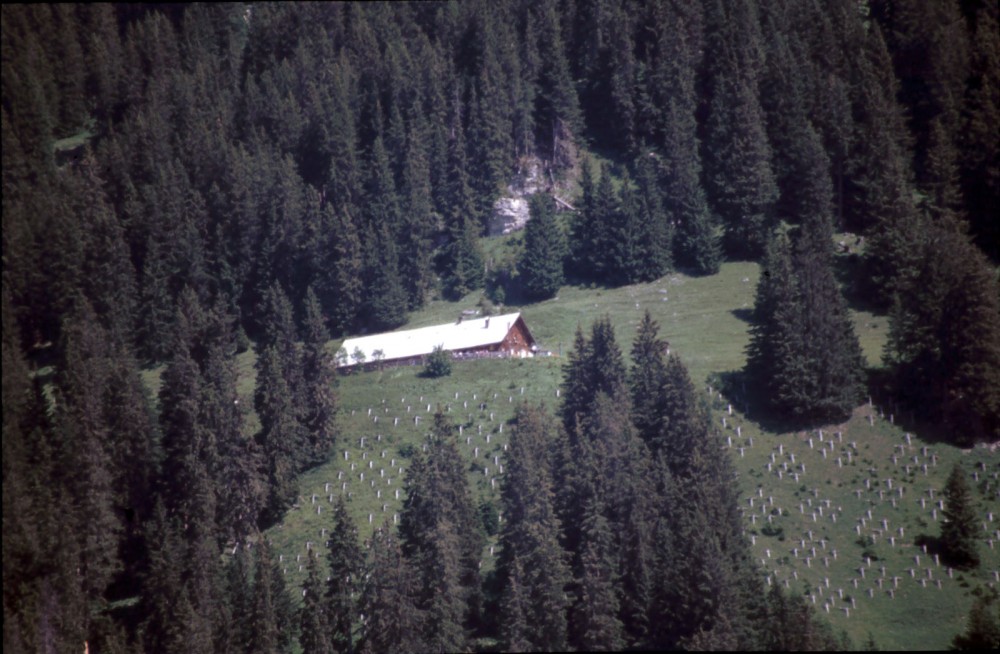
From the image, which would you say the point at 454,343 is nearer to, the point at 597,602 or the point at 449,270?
the point at 449,270

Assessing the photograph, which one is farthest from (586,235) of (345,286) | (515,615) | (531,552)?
(515,615)

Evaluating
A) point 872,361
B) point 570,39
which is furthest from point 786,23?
point 872,361

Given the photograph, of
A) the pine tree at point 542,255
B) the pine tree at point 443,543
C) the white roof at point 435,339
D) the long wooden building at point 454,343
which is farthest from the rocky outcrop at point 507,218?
the pine tree at point 443,543

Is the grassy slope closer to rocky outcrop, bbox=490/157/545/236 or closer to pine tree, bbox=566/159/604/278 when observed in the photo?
pine tree, bbox=566/159/604/278

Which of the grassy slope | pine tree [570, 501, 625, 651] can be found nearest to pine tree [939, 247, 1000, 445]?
the grassy slope

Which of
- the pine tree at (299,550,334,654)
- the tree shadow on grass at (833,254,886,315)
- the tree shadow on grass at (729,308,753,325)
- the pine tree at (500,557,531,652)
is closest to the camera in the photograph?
the pine tree at (500,557,531,652)

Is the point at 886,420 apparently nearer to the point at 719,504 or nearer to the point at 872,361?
the point at 872,361
